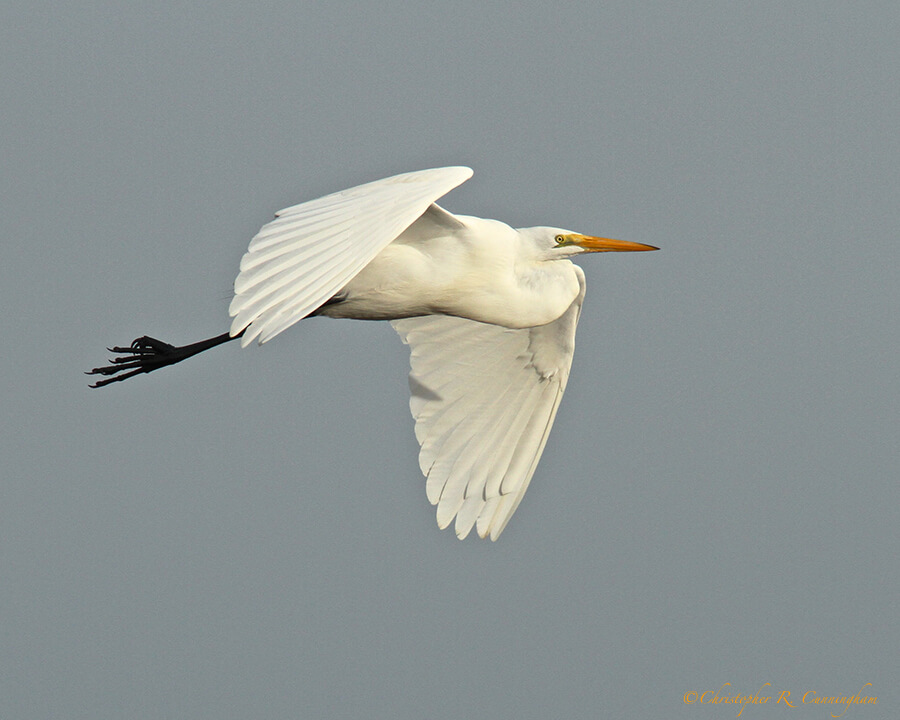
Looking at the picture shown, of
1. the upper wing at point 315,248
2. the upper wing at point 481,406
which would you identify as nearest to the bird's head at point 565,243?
the upper wing at point 481,406

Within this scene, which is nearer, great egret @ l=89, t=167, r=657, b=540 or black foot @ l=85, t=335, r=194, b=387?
great egret @ l=89, t=167, r=657, b=540

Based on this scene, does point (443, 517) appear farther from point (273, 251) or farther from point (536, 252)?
point (273, 251)

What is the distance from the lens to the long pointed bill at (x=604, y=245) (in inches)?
339

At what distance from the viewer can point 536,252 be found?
8.61 m

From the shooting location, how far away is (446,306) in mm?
8477

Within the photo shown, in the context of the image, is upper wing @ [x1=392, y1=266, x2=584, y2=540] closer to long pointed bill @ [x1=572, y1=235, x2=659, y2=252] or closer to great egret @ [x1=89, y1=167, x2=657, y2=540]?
great egret @ [x1=89, y1=167, x2=657, y2=540]

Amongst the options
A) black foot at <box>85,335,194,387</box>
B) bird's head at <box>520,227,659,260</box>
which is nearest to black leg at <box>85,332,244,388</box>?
black foot at <box>85,335,194,387</box>

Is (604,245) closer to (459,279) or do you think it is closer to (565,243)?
(565,243)

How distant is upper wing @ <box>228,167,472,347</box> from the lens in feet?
20.4

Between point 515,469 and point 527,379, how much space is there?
0.62 m

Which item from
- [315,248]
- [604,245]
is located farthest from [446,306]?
[315,248]

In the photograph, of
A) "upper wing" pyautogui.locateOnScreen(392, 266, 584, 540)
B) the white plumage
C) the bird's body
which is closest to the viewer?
the white plumage

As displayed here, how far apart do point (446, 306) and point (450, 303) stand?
0.05m

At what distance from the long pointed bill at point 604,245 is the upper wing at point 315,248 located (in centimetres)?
131
